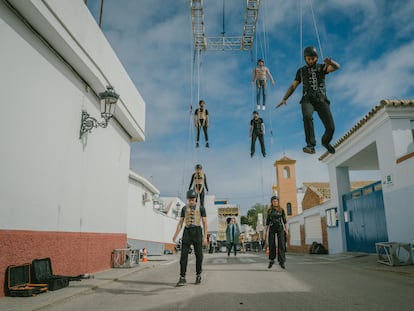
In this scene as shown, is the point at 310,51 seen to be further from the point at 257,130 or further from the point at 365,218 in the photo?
the point at 365,218

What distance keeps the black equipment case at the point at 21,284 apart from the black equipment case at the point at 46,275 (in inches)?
5.5

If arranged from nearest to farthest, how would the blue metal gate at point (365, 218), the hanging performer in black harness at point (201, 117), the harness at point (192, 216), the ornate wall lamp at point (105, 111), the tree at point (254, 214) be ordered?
1. the harness at point (192, 216)
2. the ornate wall lamp at point (105, 111)
3. the hanging performer in black harness at point (201, 117)
4. the blue metal gate at point (365, 218)
5. the tree at point (254, 214)

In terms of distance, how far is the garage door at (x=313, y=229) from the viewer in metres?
24.1

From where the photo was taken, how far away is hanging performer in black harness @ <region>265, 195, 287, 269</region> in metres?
10.7

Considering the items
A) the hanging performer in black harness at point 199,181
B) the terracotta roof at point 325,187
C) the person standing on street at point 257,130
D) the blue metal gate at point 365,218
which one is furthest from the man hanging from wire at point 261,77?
the terracotta roof at point 325,187

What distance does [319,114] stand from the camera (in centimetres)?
650

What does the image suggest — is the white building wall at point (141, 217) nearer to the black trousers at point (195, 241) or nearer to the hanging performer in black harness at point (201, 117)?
the hanging performer in black harness at point (201, 117)

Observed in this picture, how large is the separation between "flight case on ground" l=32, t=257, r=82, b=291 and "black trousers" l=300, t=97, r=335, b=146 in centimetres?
559

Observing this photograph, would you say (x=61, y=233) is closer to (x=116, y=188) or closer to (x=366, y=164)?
(x=116, y=188)

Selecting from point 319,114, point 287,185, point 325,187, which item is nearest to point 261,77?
point 319,114

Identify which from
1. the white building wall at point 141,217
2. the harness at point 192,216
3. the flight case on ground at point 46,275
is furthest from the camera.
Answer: the white building wall at point 141,217

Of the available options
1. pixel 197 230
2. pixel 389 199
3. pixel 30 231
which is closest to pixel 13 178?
pixel 30 231

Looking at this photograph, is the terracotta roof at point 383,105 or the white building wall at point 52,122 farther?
the terracotta roof at point 383,105

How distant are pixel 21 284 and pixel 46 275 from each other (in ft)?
2.58
